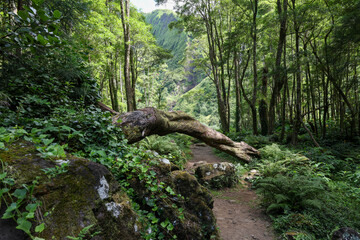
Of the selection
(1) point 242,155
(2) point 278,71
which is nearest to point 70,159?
(1) point 242,155

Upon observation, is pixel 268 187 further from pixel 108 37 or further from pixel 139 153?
pixel 108 37

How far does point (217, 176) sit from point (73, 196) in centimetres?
539

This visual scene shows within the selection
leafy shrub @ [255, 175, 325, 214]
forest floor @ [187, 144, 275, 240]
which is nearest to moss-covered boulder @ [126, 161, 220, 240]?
forest floor @ [187, 144, 275, 240]

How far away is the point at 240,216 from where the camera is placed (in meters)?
4.46

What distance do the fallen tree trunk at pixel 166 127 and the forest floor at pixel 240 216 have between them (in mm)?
2028

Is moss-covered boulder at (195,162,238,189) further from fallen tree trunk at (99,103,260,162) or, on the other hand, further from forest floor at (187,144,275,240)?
fallen tree trunk at (99,103,260,162)

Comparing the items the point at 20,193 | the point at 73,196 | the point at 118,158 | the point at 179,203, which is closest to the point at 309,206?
the point at 179,203

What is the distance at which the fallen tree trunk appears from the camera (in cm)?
414

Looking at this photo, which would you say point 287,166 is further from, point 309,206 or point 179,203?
point 179,203

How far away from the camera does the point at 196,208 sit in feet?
9.78

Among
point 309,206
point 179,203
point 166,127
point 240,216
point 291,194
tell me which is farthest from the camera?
point 166,127

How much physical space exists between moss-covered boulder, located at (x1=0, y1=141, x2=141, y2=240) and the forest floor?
2620 mm

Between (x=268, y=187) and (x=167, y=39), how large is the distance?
5382 inches

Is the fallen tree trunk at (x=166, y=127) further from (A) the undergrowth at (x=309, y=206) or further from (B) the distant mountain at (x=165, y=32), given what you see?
(B) the distant mountain at (x=165, y=32)
